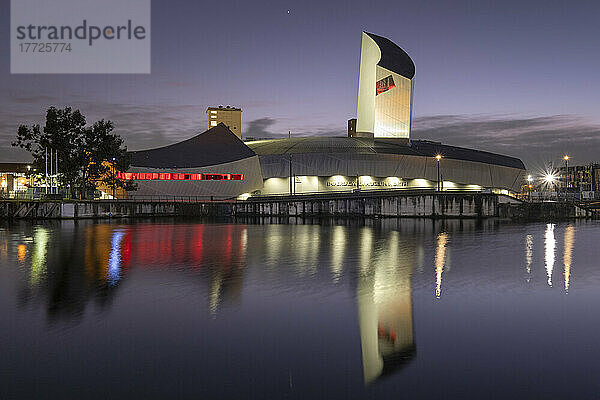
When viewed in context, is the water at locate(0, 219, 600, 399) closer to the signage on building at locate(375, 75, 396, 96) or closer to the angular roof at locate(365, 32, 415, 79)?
the signage on building at locate(375, 75, 396, 96)

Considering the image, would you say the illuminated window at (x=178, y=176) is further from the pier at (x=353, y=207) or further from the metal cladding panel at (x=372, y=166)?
the pier at (x=353, y=207)

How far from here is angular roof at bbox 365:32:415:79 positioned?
395 feet

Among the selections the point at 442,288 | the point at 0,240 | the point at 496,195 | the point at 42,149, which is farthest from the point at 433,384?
the point at 42,149

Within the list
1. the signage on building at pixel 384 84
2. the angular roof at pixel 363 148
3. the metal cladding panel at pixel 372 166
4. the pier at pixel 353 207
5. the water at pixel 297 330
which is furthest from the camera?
the signage on building at pixel 384 84

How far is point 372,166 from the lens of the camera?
9856 cm

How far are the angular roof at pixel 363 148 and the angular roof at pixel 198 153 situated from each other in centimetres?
717

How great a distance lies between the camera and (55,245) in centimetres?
2862

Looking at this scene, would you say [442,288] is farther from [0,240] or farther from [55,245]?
[0,240]

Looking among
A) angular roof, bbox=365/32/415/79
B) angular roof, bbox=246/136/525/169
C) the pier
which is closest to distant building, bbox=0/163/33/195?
the pier

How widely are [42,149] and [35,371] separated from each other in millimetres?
72830

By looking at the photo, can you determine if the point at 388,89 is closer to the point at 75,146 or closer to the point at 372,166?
the point at 372,166

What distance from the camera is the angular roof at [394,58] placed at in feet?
395

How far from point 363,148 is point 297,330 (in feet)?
310

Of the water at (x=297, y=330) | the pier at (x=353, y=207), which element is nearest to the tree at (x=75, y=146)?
the pier at (x=353, y=207)
